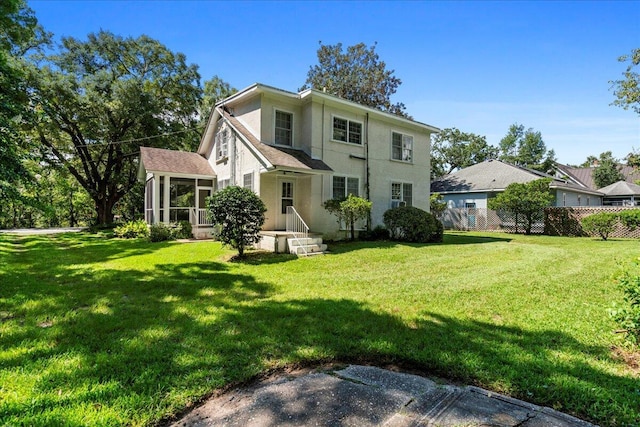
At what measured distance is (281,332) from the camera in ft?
13.3

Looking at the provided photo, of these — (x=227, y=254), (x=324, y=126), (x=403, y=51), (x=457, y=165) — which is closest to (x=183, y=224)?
(x=227, y=254)

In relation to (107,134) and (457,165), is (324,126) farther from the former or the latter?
(457,165)

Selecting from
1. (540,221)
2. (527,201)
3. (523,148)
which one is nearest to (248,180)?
(527,201)

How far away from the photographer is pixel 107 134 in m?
23.7

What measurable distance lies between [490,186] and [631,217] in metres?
9.12

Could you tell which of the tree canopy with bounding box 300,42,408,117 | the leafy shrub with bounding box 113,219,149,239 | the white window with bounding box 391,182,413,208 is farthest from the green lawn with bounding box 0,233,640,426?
the tree canopy with bounding box 300,42,408,117

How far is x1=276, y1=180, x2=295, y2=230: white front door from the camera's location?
13023 millimetres

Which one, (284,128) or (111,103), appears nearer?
(284,128)

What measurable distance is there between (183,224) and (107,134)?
1465cm

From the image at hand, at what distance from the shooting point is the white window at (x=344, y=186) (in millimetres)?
14000

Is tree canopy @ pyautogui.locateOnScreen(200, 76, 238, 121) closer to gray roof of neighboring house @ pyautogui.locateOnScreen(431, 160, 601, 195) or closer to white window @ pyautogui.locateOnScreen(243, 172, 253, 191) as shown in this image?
white window @ pyautogui.locateOnScreen(243, 172, 253, 191)

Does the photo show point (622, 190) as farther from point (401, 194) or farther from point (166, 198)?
point (166, 198)

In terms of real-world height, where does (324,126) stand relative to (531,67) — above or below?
below

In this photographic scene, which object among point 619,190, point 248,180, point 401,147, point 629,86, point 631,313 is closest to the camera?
point 631,313
